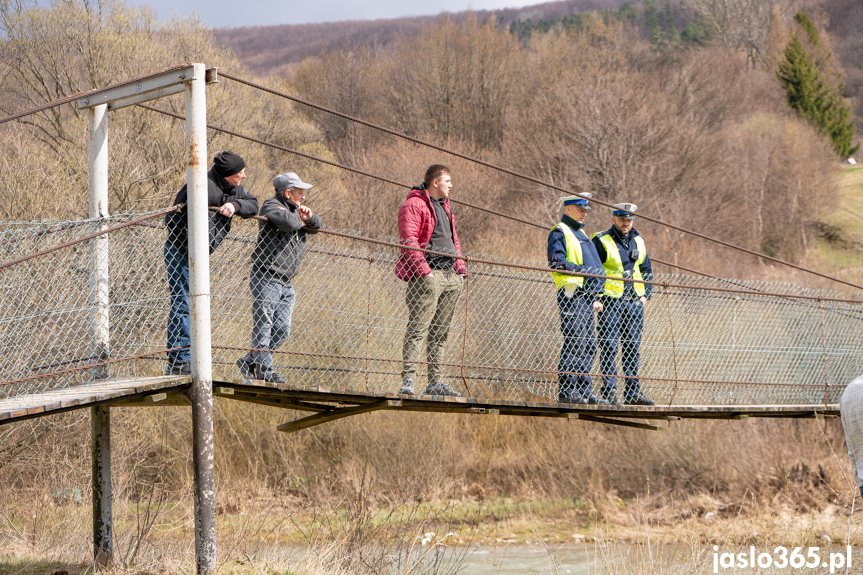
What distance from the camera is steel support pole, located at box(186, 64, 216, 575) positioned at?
201 inches

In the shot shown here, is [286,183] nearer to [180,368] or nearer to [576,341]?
[180,368]

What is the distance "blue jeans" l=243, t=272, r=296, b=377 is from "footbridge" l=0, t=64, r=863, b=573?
0.48ft

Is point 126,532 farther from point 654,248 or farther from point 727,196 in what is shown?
point 727,196

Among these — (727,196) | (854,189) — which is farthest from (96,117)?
(854,189)

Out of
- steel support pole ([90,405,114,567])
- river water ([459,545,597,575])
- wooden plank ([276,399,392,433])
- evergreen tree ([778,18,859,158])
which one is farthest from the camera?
evergreen tree ([778,18,859,158])

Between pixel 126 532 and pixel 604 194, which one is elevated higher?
pixel 604 194

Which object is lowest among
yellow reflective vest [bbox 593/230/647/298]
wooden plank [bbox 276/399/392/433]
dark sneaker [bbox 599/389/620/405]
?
wooden plank [bbox 276/399/392/433]

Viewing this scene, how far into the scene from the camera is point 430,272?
237 inches

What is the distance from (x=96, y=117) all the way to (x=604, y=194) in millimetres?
20484

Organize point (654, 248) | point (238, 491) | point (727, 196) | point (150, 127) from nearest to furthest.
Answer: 1. point (238, 491)
2. point (150, 127)
3. point (654, 248)
4. point (727, 196)

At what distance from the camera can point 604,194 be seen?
2512cm

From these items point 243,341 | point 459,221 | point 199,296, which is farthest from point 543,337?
point 459,221

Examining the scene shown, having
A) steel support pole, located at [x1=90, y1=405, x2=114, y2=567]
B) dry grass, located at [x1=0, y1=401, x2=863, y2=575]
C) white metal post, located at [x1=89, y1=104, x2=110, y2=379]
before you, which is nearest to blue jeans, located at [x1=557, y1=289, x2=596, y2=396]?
white metal post, located at [x1=89, y1=104, x2=110, y2=379]

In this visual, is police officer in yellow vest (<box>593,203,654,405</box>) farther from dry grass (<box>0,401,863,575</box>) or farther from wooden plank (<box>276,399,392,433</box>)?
dry grass (<box>0,401,863,575</box>)
